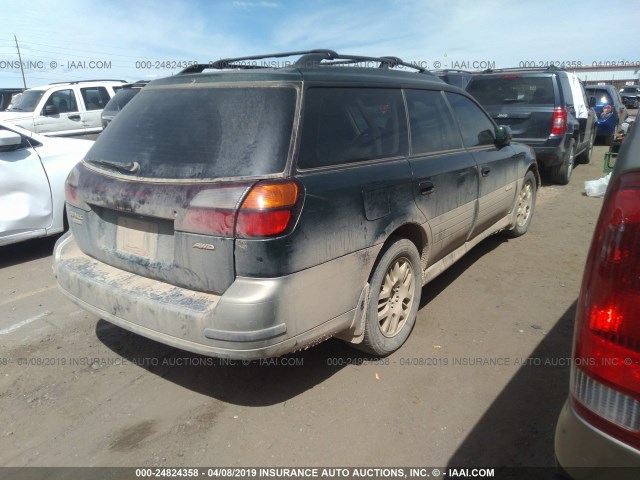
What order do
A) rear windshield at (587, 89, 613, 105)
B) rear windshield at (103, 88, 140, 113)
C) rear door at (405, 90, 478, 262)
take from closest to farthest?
1. rear door at (405, 90, 478, 262)
2. rear windshield at (103, 88, 140, 113)
3. rear windshield at (587, 89, 613, 105)

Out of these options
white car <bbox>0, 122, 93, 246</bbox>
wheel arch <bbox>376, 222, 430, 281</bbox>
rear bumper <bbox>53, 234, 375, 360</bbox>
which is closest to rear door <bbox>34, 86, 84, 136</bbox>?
white car <bbox>0, 122, 93, 246</bbox>

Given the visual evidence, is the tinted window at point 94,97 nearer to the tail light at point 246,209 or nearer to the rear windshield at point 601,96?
the tail light at point 246,209

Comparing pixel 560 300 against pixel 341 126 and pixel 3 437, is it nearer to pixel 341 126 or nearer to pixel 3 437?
pixel 341 126

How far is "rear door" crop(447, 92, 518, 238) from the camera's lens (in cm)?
418

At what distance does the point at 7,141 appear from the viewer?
189 inches

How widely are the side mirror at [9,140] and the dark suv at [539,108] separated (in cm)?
668

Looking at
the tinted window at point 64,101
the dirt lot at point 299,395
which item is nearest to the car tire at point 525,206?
the dirt lot at point 299,395

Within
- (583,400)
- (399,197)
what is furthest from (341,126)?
(583,400)

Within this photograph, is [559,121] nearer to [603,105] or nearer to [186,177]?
[186,177]

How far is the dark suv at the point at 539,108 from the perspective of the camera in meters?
7.86

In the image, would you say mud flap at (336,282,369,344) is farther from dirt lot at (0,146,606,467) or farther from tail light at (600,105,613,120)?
tail light at (600,105,613,120)

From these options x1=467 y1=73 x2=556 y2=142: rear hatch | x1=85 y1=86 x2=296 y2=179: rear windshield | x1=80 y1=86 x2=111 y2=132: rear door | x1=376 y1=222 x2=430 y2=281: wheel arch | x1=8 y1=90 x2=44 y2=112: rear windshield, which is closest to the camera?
x1=85 y1=86 x2=296 y2=179: rear windshield

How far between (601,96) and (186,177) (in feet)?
47.5

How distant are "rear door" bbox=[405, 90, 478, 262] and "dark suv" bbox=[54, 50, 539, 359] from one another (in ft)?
0.08
